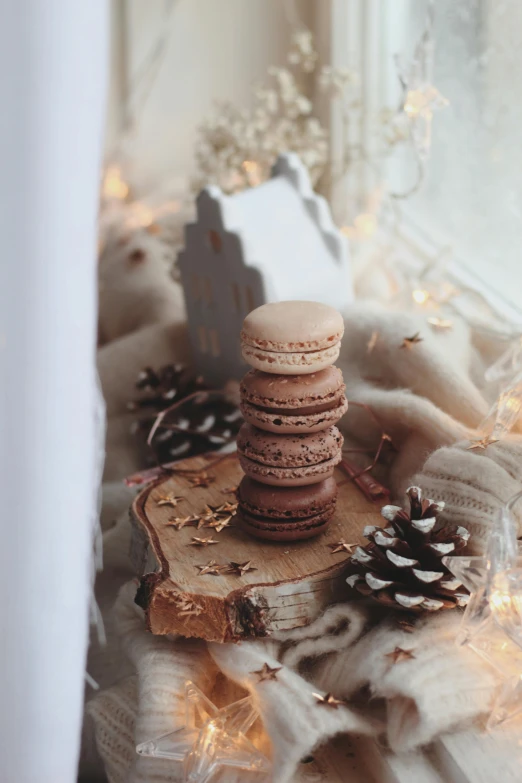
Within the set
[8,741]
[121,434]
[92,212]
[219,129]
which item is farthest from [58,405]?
[219,129]

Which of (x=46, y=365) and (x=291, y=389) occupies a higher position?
(x=46, y=365)

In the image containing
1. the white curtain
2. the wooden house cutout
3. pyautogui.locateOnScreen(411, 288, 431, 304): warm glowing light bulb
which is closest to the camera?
the white curtain

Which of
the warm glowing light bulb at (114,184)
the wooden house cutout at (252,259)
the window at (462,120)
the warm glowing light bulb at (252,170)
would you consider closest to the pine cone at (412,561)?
the wooden house cutout at (252,259)

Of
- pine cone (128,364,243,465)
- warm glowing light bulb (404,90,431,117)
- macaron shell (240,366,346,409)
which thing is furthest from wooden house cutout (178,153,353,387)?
macaron shell (240,366,346,409)

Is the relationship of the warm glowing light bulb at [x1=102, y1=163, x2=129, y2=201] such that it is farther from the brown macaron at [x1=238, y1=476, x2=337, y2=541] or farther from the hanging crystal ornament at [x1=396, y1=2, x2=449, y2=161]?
the brown macaron at [x1=238, y1=476, x2=337, y2=541]

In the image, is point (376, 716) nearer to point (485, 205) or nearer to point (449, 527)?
point (449, 527)

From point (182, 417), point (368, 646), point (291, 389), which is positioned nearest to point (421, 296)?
point (182, 417)

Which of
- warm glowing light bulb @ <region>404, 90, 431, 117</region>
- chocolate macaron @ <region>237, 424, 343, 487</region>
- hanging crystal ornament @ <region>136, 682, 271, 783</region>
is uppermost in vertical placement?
warm glowing light bulb @ <region>404, 90, 431, 117</region>

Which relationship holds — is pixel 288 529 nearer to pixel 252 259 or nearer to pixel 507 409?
pixel 507 409
